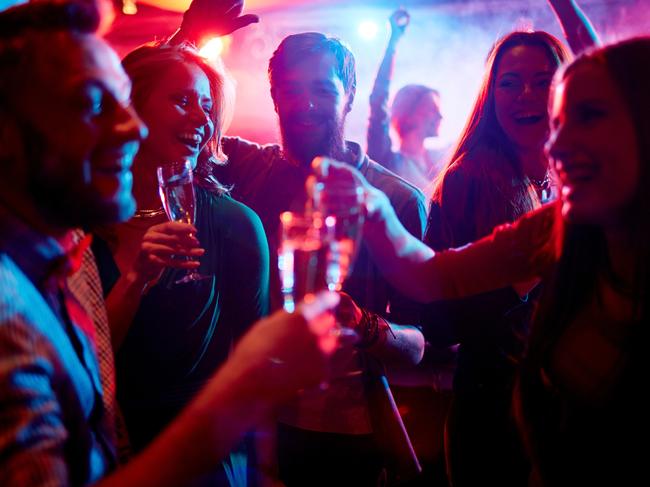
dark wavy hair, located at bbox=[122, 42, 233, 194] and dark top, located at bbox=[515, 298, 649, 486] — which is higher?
dark wavy hair, located at bbox=[122, 42, 233, 194]

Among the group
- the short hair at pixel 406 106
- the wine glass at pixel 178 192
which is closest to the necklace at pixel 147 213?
the wine glass at pixel 178 192

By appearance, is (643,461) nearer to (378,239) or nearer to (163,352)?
(378,239)

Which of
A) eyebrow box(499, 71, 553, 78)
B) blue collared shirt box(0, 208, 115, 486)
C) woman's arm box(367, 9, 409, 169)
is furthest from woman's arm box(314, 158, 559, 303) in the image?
woman's arm box(367, 9, 409, 169)

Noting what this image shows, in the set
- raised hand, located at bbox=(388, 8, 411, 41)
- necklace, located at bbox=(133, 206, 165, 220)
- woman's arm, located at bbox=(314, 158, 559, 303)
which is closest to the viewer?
woman's arm, located at bbox=(314, 158, 559, 303)

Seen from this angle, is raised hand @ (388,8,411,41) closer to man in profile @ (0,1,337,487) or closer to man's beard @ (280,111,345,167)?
man's beard @ (280,111,345,167)

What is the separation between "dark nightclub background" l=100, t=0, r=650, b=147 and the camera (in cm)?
709

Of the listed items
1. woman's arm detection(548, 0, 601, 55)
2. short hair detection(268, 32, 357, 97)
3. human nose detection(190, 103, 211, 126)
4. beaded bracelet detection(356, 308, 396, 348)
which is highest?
woman's arm detection(548, 0, 601, 55)

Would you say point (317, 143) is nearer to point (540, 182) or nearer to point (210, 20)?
point (210, 20)

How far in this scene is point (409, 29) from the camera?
7.91m

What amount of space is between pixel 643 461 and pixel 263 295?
4.48ft

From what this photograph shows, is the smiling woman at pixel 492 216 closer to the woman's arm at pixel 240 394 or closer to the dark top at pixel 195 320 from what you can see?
the dark top at pixel 195 320

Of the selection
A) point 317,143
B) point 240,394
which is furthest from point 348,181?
point 317,143

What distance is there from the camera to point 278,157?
255 centimetres

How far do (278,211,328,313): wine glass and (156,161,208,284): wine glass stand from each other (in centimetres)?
69
